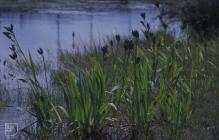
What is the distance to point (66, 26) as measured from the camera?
20.6 metres

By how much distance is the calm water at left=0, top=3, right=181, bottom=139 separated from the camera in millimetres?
15852

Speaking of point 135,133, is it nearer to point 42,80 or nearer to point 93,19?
point 42,80

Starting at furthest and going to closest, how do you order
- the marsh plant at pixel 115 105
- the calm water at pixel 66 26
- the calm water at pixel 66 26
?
the calm water at pixel 66 26 < the calm water at pixel 66 26 < the marsh plant at pixel 115 105

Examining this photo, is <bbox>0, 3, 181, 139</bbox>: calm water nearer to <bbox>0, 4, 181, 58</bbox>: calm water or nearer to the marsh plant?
<bbox>0, 4, 181, 58</bbox>: calm water

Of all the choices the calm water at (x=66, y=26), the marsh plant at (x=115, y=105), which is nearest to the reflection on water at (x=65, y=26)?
the calm water at (x=66, y=26)

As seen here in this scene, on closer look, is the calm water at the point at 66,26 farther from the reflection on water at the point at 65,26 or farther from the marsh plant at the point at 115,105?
the marsh plant at the point at 115,105

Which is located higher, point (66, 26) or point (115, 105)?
point (115, 105)

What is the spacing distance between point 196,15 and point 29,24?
273 inches

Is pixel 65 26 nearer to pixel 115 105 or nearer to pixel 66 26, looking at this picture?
pixel 66 26

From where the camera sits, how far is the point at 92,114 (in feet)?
19.8

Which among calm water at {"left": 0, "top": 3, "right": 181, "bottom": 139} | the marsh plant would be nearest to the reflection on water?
calm water at {"left": 0, "top": 3, "right": 181, "bottom": 139}

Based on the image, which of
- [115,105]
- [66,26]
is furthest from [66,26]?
[115,105]

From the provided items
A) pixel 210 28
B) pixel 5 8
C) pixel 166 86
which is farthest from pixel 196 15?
pixel 5 8

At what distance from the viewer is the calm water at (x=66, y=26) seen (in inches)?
624
